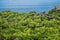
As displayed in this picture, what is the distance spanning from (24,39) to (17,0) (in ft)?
23.3

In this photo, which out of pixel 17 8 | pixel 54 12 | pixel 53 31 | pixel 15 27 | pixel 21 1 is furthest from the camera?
pixel 21 1

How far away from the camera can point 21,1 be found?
10023 mm

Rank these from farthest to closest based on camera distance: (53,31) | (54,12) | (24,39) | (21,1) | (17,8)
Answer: (21,1), (17,8), (54,12), (53,31), (24,39)

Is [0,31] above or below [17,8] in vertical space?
above

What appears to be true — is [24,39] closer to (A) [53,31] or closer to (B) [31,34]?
(B) [31,34]

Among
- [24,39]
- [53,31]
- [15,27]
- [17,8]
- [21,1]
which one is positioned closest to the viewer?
[24,39]

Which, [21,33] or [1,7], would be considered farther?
[1,7]

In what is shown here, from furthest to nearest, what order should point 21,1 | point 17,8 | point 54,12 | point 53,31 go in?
point 21,1 → point 17,8 → point 54,12 → point 53,31

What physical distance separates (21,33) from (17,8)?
201 inches

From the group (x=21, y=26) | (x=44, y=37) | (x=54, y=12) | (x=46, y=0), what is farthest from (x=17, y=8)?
(x=44, y=37)

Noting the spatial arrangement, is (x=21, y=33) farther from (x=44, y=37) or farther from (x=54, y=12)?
(x=54, y=12)

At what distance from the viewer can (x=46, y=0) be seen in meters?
10.3

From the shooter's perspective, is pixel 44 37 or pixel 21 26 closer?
pixel 44 37

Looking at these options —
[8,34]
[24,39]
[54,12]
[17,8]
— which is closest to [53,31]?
[24,39]
